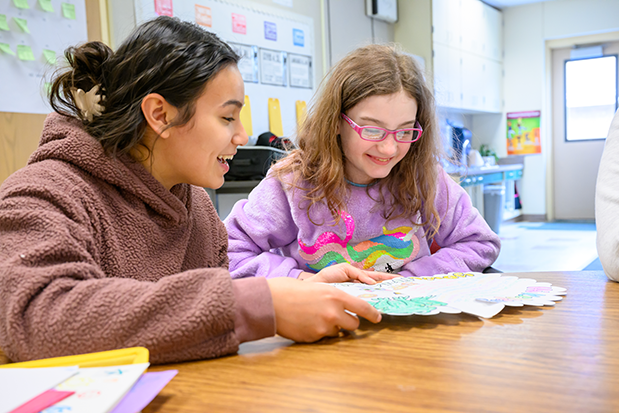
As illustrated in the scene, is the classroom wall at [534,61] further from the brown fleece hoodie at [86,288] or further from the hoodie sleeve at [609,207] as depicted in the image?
the brown fleece hoodie at [86,288]

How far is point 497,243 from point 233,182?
1518 millimetres

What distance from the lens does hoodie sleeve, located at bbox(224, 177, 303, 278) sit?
1.25 metres

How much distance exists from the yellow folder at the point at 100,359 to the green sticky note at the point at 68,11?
7.06ft

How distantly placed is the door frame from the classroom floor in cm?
42

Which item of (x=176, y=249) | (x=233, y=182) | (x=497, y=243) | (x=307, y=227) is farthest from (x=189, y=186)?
(x=233, y=182)

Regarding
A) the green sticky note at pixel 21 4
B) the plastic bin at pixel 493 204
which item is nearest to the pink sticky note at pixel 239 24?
the green sticky note at pixel 21 4

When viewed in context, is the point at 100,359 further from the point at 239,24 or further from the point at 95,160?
the point at 239,24

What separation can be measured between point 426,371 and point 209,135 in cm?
51

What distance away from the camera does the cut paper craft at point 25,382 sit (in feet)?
1.44

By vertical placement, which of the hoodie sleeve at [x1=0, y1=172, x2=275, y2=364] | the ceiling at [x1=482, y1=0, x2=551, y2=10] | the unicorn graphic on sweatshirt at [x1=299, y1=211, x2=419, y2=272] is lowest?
the unicorn graphic on sweatshirt at [x1=299, y1=211, x2=419, y2=272]

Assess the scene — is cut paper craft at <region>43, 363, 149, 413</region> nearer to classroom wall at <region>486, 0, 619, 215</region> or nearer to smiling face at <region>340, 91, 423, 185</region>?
smiling face at <region>340, 91, 423, 185</region>

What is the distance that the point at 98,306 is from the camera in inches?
22.0

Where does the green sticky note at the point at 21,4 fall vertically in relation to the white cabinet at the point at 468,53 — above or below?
below

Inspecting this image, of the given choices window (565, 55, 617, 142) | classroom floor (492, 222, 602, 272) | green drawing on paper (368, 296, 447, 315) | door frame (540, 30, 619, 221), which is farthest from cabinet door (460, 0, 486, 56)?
green drawing on paper (368, 296, 447, 315)
